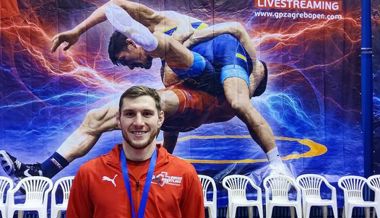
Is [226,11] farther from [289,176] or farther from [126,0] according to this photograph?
[289,176]

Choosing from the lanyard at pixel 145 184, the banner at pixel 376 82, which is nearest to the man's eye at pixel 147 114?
the lanyard at pixel 145 184

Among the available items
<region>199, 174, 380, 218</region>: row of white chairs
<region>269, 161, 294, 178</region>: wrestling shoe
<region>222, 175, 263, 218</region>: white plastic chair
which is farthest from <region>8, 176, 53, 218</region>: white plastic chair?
<region>269, 161, 294, 178</region>: wrestling shoe

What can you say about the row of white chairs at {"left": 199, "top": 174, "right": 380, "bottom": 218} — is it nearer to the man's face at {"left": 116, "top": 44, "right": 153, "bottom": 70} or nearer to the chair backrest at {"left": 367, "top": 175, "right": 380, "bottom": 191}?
the chair backrest at {"left": 367, "top": 175, "right": 380, "bottom": 191}

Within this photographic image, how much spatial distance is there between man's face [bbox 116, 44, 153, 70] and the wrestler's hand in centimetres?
50

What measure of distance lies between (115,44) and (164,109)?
2.94 feet

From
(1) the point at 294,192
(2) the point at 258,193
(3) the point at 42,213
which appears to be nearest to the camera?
(3) the point at 42,213

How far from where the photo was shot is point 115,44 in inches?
209

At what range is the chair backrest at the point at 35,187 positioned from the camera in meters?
4.88

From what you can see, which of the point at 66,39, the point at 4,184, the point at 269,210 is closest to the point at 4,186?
the point at 4,184

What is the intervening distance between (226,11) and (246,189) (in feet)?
6.70

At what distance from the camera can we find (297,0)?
5699mm

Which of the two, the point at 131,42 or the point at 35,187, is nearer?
the point at 35,187

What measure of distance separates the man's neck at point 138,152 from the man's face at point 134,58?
387cm

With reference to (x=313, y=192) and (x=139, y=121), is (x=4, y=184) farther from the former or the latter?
(x=139, y=121)
